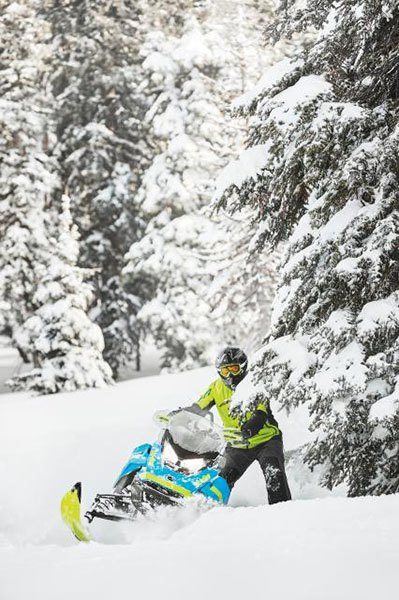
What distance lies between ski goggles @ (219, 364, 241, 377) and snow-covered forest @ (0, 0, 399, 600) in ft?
1.30

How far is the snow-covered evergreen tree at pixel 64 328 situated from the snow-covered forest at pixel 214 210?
5 centimetres

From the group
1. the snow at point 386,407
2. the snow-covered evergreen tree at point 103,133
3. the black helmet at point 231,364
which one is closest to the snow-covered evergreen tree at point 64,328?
the snow-covered evergreen tree at point 103,133

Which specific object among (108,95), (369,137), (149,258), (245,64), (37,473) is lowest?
(149,258)

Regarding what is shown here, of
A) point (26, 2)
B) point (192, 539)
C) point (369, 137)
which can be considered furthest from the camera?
point (26, 2)

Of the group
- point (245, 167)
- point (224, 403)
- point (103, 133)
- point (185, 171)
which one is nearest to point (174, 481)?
point (224, 403)

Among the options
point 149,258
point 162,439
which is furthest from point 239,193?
point 149,258

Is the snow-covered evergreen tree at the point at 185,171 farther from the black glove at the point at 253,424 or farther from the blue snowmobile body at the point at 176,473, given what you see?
the blue snowmobile body at the point at 176,473

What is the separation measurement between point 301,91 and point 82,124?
22575mm

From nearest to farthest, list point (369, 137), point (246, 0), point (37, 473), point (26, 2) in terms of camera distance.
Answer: point (369, 137) → point (37, 473) → point (246, 0) → point (26, 2)

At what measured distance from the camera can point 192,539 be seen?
505 centimetres

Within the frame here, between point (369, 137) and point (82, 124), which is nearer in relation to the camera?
point (369, 137)

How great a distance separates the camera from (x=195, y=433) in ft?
23.1

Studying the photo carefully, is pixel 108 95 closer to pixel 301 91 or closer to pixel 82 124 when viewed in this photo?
pixel 82 124

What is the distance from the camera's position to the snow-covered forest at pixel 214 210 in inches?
249
